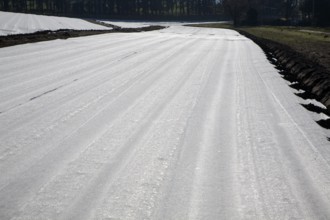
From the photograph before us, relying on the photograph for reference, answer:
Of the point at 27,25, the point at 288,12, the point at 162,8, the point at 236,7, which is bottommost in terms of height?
the point at 27,25

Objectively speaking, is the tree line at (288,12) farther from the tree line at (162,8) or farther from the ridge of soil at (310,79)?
the ridge of soil at (310,79)

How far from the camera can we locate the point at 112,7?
113 m

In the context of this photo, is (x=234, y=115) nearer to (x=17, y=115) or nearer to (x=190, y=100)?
(x=190, y=100)

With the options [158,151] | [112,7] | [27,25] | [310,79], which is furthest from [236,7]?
[158,151]

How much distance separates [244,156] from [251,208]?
137 centimetres

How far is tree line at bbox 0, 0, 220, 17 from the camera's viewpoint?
107600 millimetres

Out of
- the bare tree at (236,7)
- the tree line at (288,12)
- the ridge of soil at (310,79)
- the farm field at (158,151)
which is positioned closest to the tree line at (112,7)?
the tree line at (288,12)

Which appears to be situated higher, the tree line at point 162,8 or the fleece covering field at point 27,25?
the tree line at point 162,8

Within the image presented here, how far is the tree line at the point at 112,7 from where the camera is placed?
353ft

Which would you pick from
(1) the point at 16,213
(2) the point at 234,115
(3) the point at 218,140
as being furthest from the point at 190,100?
(1) the point at 16,213

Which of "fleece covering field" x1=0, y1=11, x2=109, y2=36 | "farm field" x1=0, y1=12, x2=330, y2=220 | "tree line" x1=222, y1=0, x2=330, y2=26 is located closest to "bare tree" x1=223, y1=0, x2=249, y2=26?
"tree line" x1=222, y1=0, x2=330, y2=26

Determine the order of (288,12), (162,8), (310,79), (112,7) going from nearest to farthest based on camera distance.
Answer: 1. (310,79)
2. (288,12)
3. (112,7)
4. (162,8)

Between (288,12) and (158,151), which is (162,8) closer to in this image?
(288,12)

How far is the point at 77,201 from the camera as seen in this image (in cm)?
361
